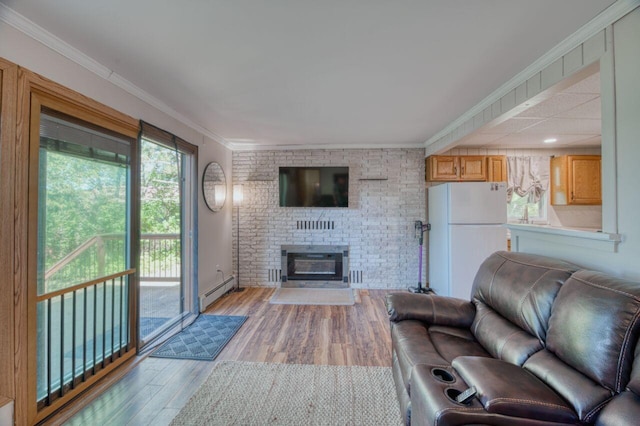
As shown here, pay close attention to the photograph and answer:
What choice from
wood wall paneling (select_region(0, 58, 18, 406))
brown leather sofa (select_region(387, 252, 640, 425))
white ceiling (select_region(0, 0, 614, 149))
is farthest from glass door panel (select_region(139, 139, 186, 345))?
brown leather sofa (select_region(387, 252, 640, 425))

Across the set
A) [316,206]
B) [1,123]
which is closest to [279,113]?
[316,206]

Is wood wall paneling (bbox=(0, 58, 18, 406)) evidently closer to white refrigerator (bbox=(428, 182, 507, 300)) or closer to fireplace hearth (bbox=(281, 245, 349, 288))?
fireplace hearth (bbox=(281, 245, 349, 288))

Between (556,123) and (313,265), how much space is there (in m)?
3.91

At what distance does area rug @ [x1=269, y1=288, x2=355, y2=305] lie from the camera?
152 inches

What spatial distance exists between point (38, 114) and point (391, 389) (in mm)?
3071

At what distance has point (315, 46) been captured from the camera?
1752mm

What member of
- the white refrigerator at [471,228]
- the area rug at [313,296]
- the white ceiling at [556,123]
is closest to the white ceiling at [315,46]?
the white ceiling at [556,123]

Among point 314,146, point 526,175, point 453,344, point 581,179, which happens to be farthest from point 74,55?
point 581,179

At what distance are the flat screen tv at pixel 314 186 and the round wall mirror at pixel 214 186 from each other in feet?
3.18

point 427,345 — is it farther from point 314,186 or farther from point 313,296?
point 314,186

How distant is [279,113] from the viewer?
303 centimetres

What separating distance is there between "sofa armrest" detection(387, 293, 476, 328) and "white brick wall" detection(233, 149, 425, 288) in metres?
2.52

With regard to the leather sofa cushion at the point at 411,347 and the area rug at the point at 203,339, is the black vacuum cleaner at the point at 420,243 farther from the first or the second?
the area rug at the point at 203,339

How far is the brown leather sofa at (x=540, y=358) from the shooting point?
3.12 ft
